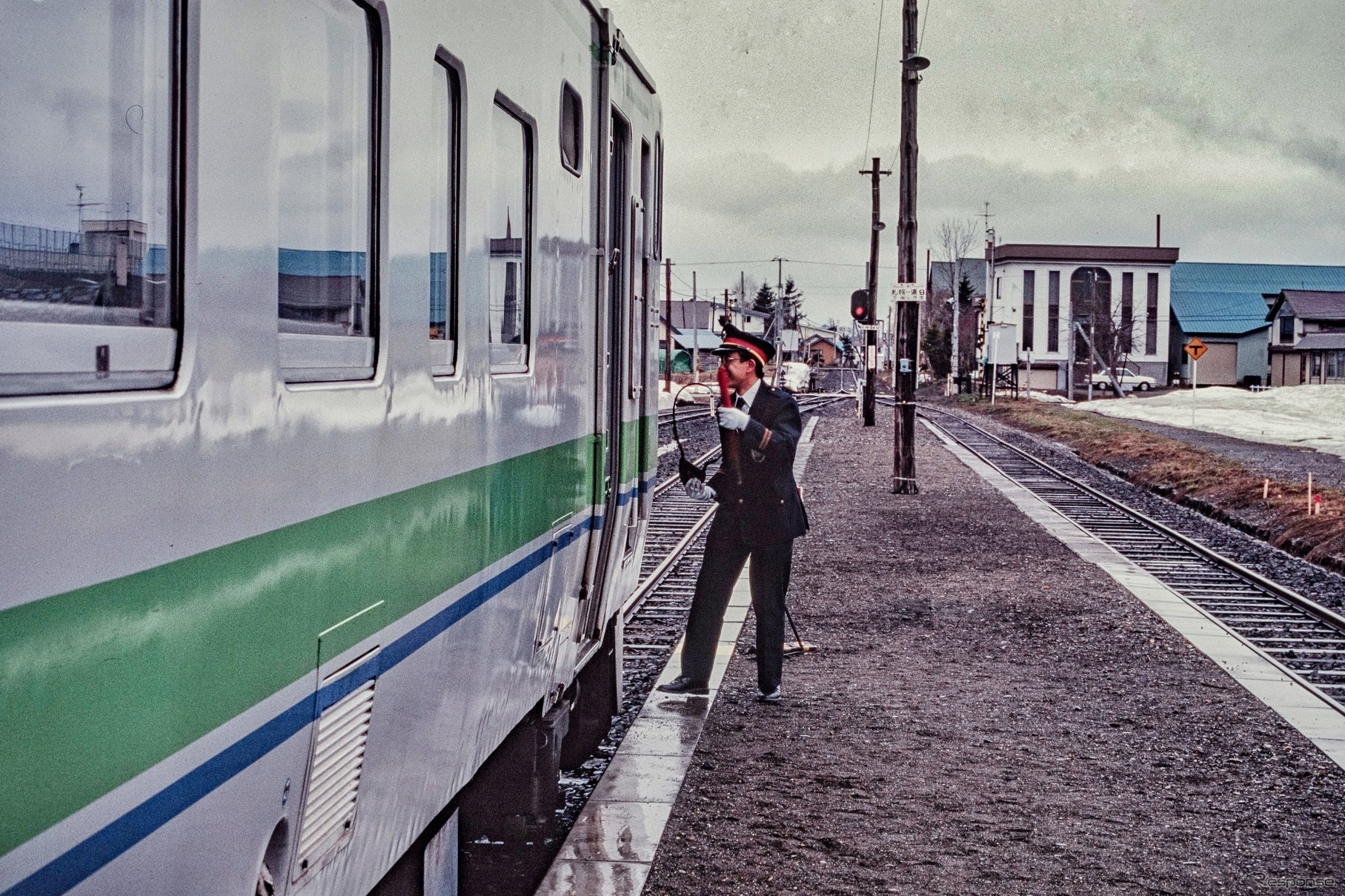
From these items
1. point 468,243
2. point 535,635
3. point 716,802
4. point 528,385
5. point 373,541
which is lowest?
point 716,802

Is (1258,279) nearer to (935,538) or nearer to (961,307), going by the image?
(961,307)

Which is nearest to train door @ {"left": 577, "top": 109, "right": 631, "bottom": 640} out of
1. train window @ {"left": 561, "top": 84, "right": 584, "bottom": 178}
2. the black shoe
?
train window @ {"left": 561, "top": 84, "right": 584, "bottom": 178}

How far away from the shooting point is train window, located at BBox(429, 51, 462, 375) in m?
3.84

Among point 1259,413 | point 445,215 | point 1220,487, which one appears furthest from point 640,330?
point 1259,413

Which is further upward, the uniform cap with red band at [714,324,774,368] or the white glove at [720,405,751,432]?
the uniform cap with red band at [714,324,774,368]

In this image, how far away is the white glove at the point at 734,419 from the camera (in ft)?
24.6

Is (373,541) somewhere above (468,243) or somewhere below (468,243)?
below

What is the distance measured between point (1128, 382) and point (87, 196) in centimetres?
9401

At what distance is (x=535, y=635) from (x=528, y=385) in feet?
3.02

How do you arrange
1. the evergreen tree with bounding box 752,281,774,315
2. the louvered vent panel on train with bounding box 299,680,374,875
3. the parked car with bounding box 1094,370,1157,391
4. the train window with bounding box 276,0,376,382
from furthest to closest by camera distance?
the evergreen tree with bounding box 752,281,774,315
the parked car with bounding box 1094,370,1157,391
the louvered vent panel on train with bounding box 299,680,374,875
the train window with bounding box 276,0,376,382

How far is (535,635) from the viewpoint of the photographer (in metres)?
5.28

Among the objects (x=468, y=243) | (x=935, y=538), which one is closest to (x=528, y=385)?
(x=468, y=243)

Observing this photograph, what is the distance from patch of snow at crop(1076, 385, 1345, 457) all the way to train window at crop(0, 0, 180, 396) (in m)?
29.3

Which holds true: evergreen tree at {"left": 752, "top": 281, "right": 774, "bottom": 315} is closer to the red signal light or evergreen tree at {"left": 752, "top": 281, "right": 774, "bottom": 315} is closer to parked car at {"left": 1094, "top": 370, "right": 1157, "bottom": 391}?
parked car at {"left": 1094, "top": 370, "right": 1157, "bottom": 391}
